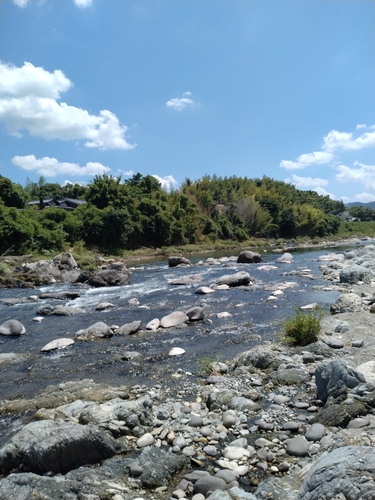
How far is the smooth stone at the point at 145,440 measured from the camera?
474 cm

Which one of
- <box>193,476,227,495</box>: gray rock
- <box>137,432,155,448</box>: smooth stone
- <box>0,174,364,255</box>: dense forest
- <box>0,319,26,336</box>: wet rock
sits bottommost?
<box>137,432,155,448</box>: smooth stone

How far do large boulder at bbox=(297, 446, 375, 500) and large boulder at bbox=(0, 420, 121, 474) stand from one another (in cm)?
244

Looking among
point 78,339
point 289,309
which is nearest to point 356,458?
point 78,339

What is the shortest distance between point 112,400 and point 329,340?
16.3 ft

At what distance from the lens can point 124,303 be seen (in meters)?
15.2

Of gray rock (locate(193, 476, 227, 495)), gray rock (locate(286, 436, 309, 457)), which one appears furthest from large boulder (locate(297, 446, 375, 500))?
gray rock (locate(286, 436, 309, 457))

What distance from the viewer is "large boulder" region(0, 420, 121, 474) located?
4.15 m

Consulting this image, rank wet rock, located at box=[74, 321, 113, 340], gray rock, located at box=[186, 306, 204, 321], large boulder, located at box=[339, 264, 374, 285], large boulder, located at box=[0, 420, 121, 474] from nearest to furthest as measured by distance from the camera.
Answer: large boulder, located at box=[0, 420, 121, 474] → wet rock, located at box=[74, 321, 113, 340] → gray rock, located at box=[186, 306, 204, 321] → large boulder, located at box=[339, 264, 374, 285]

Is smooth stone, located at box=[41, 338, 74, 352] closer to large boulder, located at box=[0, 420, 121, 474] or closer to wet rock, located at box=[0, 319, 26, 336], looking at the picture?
wet rock, located at box=[0, 319, 26, 336]

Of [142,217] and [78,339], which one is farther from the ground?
[142,217]

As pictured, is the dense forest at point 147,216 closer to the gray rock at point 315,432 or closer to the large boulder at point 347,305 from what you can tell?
the large boulder at point 347,305

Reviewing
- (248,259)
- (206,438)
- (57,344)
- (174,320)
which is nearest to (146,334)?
(174,320)

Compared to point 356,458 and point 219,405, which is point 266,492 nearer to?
point 356,458

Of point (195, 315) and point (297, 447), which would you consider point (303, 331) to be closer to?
point (195, 315)
